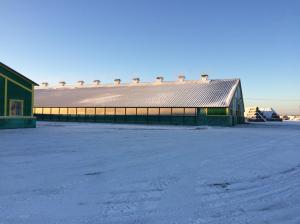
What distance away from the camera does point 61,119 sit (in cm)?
4509

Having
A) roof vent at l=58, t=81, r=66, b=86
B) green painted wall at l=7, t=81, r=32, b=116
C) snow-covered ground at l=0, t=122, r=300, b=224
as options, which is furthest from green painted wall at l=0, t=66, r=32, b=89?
roof vent at l=58, t=81, r=66, b=86

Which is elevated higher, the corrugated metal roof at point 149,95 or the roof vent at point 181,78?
the roof vent at point 181,78

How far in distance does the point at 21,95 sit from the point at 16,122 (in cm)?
215

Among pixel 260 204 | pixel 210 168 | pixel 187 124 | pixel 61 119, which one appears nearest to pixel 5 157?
pixel 210 168

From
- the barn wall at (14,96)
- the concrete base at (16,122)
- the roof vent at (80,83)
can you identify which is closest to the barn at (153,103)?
the roof vent at (80,83)

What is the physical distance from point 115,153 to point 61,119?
118 feet

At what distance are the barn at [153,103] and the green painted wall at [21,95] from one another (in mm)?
16520

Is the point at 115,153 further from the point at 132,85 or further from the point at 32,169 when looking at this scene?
the point at 132,85

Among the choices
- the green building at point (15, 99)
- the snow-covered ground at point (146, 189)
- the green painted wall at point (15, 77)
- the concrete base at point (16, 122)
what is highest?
the green painted wall at point (15, 77)

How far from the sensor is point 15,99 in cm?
2398

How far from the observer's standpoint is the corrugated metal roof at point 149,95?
38.6m

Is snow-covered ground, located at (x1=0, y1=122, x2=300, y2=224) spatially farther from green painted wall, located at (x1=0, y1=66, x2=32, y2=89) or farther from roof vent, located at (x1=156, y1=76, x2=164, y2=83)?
roof vent, located at (x1=156, y1=76, x2=164, y2=83)

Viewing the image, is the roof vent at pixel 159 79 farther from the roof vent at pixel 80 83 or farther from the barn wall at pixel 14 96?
the barn wall at pixel 14 96

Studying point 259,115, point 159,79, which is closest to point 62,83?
point 159,79
